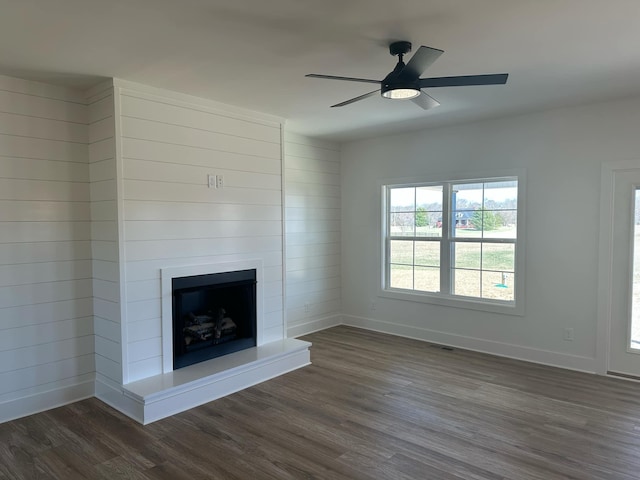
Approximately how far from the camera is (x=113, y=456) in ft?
9.24

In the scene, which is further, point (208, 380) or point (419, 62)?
point (208, 380)

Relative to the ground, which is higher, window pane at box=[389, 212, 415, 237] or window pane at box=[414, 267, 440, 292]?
window pane at box=[389, 212, 415, 237]

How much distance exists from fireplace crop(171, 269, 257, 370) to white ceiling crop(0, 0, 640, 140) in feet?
5.61

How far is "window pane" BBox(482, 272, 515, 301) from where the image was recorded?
4.80 m

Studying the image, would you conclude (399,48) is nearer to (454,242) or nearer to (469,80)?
(469,80)

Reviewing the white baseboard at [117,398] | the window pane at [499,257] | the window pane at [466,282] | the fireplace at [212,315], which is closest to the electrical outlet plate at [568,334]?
the window pane at [499,257]

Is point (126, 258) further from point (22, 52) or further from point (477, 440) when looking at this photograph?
point (477, 440)

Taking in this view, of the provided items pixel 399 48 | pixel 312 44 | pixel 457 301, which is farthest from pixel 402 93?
pixel 457 301

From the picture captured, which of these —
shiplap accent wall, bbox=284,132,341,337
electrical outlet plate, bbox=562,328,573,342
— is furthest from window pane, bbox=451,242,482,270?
shiplap accent wall, bbox=284,132,341,337

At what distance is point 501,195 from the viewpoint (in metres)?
4.83

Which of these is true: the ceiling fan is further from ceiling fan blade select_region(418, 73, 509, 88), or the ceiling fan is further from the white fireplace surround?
the white fireplace surround

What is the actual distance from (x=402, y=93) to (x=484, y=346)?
10.9 ft

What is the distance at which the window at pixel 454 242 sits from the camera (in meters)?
4.81

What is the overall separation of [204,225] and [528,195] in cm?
335
